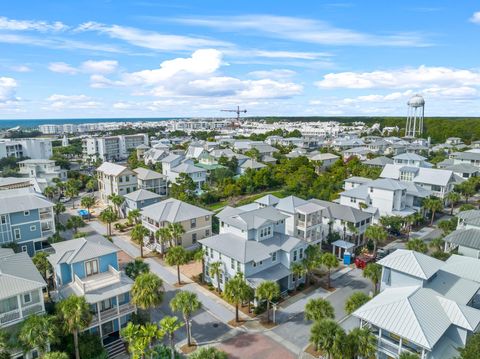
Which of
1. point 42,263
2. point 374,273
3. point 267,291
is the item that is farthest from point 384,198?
point 42,263

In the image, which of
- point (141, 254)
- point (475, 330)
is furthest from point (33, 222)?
point (475, 330)

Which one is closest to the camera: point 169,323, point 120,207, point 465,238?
point 169,323

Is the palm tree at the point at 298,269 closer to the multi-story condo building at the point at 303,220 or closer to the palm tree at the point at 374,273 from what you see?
the palm tree at the point at 374,273

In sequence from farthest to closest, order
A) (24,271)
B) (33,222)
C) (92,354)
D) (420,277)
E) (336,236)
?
(336,236), (33,222), (420,277), (24,271), (92,354)

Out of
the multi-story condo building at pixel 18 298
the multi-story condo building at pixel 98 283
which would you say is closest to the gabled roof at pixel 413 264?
the multi-story condo building at pixel 98 283

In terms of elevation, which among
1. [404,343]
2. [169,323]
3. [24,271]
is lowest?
[404,343]

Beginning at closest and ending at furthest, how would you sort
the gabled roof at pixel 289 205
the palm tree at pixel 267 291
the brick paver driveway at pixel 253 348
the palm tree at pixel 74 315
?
the palm tree at pixel 74 315
the brick paver driveway at pixel 253 348
the palm tree at pixel 267 291
the gabled roof at pixel 289 205

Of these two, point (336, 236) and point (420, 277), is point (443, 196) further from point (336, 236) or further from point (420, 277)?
point (420, 277)

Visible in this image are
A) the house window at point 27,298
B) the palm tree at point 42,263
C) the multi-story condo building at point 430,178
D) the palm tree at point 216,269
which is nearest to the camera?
the house window at point 27,298
